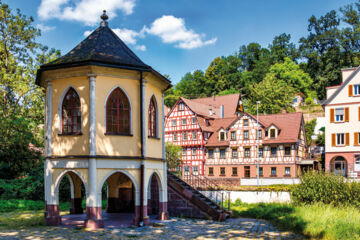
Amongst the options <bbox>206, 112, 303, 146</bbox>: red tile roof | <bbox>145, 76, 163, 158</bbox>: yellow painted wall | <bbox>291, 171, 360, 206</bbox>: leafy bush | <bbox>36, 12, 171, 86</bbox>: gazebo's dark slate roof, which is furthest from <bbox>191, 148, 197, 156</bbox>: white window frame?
<bbox>36, 12, 171, 86</bbox>: gazebo's dark slate roof

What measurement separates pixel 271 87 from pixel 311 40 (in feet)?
68.0

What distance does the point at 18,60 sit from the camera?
29.1 m

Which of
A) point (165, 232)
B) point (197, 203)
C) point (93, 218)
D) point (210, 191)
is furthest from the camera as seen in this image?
point (210, 191)

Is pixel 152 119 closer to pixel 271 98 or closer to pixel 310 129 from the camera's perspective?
pixel 310 129

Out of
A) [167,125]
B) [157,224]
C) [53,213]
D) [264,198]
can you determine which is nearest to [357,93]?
[264,198]

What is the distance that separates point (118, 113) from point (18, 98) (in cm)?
1604

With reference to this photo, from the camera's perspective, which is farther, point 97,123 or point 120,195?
point 120,195

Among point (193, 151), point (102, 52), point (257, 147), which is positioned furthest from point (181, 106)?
point (102, 52)

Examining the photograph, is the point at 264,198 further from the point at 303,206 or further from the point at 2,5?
the point at 2,5

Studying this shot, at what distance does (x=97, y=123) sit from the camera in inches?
587

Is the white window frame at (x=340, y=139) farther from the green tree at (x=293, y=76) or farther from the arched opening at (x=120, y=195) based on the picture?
the green tree at (x=293, y=76)

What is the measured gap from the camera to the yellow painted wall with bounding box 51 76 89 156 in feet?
49.1

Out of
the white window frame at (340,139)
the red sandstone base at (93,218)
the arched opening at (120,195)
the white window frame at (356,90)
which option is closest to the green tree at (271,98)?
the white window frame at (340,139)

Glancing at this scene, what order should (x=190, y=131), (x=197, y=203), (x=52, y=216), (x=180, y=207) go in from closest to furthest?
(x=52, y=216) < (x=197, y=203) < (x=180, y=207) < (x=190, y=131)
